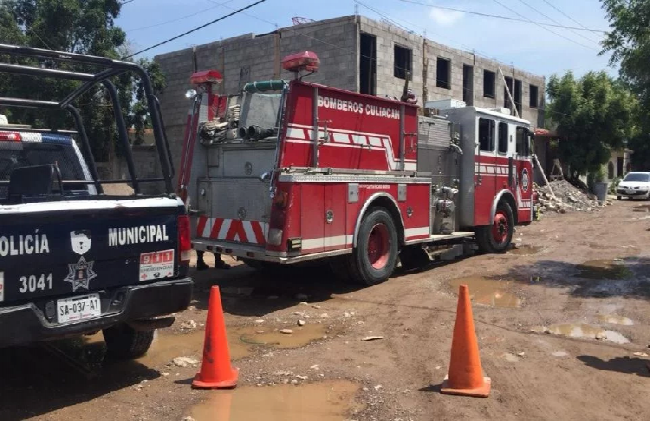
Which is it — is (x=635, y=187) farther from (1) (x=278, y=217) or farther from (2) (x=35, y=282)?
(2) (x=35, y=282)

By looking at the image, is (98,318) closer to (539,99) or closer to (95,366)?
(95,366)

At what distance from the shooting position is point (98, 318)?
4148 mm

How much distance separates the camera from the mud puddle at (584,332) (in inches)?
237

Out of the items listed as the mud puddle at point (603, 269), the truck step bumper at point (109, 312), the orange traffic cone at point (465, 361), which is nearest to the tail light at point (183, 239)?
the truck step bumper at point (109, 312)

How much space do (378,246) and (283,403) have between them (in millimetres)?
4766

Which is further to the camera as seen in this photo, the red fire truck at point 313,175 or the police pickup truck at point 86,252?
the red fire truck at point 313,175

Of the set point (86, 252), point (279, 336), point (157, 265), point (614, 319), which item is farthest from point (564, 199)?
point (86, 252)

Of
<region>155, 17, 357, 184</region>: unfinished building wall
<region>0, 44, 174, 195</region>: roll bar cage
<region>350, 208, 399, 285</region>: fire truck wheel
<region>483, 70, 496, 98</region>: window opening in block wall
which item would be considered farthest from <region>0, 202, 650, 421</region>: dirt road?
<region>483, 70, 496, 98</region>: window opening in block wall

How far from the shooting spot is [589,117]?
29.6 meters

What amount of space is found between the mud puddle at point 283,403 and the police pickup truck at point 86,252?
0.83 meters

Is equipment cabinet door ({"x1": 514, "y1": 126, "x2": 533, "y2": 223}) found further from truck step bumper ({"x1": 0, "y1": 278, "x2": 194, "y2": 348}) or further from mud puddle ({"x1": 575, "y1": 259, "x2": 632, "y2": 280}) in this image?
truck step bumper ({"x1": 0, "y1": 278, "x2": 194, "y2": 348})

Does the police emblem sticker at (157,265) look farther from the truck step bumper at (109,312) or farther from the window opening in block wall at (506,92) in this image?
the window opening in block wall at (506,92)

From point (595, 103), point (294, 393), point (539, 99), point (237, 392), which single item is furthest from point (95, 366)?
point (539, 99)

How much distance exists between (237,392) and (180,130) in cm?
2172
